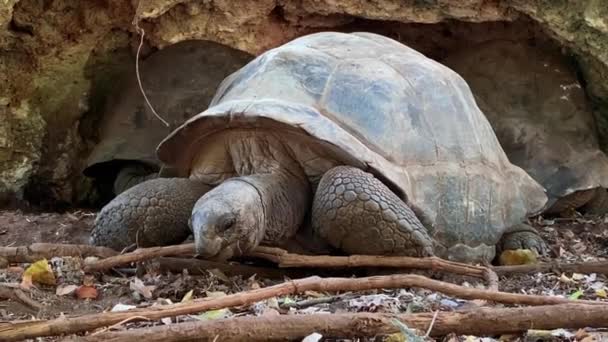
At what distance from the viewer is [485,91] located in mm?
6117

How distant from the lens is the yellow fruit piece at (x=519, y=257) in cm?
414

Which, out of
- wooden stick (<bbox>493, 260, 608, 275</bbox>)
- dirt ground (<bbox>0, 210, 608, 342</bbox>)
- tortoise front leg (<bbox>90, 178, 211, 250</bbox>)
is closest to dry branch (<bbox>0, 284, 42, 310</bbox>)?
dirt ground (<bbox>0, 210, 608, 342</bbox>)

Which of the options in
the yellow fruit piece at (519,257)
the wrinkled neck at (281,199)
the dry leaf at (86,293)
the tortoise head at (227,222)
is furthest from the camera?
Result: the yellow fruit piece at (519,257)

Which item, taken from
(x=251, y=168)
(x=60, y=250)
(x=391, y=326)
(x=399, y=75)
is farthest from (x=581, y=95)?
(x=391, y=326)

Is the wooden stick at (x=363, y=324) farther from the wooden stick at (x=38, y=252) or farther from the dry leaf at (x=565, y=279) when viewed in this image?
the wooden stick at (x=38, y=252)

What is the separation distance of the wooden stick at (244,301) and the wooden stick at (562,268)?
3.35ft

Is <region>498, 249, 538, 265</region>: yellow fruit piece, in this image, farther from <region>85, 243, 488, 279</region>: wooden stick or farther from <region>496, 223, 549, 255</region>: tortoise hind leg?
<region>85, 243, 488, 279</region>: wooden stick

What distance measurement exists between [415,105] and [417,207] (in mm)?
537

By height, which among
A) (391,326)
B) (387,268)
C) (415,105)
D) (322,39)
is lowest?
(387,268)

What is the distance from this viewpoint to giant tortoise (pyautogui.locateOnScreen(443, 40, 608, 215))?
5719 mm

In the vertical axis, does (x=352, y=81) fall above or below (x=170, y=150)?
above

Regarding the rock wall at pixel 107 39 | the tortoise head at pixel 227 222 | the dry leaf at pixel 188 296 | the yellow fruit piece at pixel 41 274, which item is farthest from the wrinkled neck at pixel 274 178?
the rock wall at pixel 107 39

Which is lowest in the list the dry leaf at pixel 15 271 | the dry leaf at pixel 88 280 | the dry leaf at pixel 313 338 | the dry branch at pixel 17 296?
the dry leaf at pixel 88 280

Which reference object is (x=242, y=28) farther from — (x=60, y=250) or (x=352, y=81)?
(x=60, y=250)
